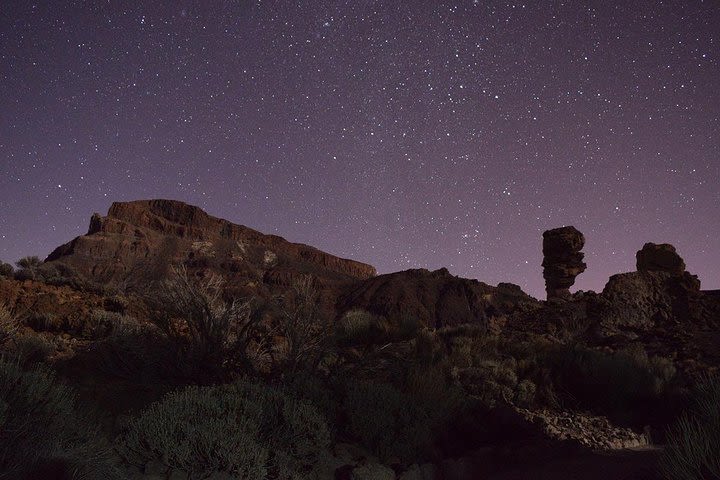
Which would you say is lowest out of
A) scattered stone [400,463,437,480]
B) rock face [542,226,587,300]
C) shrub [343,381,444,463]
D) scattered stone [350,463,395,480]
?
scattered stone [400,463,437,480]

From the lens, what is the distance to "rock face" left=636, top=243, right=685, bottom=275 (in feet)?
110

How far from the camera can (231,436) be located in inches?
171

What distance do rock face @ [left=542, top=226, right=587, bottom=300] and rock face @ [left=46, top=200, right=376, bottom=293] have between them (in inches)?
1347

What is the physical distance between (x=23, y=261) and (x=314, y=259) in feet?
266

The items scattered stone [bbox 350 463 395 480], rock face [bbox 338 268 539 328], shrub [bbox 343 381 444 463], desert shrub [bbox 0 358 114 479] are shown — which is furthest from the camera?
rock face [bbox 338 268 539 328]

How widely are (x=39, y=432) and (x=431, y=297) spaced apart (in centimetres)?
4984

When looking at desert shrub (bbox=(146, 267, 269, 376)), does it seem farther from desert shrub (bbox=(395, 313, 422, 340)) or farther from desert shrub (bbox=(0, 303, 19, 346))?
desert shrub (bbox=(395, 313, 422, 340))

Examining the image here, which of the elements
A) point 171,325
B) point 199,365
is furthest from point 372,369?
point 171,325

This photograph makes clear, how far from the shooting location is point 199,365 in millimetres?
7801

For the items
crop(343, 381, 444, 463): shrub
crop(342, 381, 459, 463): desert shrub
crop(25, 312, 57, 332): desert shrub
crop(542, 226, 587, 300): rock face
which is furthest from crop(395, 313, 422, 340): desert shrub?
crop(542, 226, 587, 300): rock face

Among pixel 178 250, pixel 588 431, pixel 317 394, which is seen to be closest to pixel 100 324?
pixel 317 394

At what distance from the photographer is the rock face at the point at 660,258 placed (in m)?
33.4

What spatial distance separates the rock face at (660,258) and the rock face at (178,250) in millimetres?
39246

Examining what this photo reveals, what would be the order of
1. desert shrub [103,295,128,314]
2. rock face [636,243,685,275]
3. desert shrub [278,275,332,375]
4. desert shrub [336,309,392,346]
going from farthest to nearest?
rock face [636,243,685,275], desert shrub [103,295,128,314], desert shrub [336,309,392,346], desert shrub [278,275,332,375]
